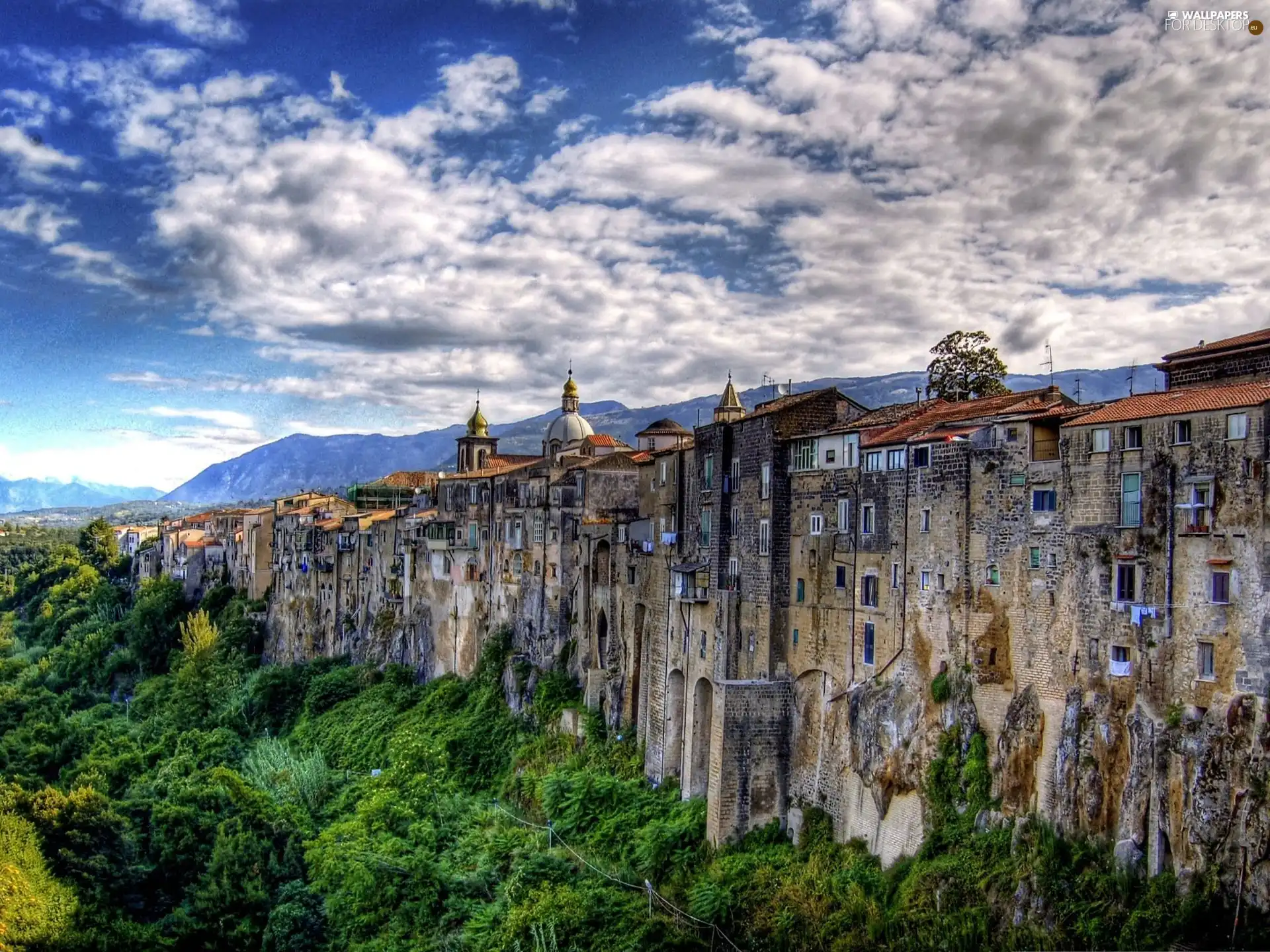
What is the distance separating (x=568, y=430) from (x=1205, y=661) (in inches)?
2001

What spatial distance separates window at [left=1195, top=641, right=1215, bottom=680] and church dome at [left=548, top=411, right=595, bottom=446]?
158 feet

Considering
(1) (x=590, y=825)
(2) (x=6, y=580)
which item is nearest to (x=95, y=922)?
(1) (x=590, y=825)

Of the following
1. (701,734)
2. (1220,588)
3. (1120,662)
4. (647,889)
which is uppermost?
(1220,588)

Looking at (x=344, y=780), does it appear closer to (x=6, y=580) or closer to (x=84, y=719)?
(x=84, y=719)

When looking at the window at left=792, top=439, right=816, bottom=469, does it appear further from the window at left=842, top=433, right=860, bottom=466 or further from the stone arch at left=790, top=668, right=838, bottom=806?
the stone arch at left=790, top=668, right=838, bottom=806

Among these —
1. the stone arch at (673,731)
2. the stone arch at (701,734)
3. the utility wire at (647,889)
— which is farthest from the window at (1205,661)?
the stone arch at (673,731)

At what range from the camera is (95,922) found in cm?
3856

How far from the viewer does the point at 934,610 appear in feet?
96.3

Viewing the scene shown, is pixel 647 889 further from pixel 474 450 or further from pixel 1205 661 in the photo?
pixel 474 450

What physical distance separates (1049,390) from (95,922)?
1454 inches

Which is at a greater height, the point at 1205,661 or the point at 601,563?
the point at 601,563

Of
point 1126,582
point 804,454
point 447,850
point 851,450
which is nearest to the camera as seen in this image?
point 1126,582

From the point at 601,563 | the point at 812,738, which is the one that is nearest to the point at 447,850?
the point at 601,563

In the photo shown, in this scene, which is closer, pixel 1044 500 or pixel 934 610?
pixel 1044 500
